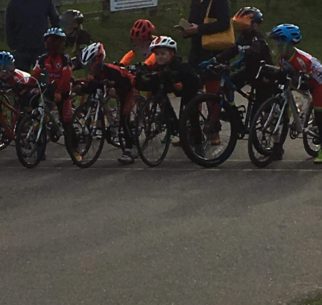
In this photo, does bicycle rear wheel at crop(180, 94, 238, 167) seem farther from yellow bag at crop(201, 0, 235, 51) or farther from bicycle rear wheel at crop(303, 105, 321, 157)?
→ yellow bag at crop(201, 0, 235, 51)

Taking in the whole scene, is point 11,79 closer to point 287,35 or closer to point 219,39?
point 219,39

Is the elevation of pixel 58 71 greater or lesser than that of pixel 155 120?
greater

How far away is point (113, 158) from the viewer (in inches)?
351

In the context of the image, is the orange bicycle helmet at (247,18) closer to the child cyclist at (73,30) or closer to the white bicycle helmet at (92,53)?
the white bicycle helmet at (92,53)

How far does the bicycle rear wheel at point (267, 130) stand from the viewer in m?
8.20

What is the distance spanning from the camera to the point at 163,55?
330 inches

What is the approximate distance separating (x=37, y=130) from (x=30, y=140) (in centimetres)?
12

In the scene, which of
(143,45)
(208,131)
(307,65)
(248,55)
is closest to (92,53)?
(143,45)

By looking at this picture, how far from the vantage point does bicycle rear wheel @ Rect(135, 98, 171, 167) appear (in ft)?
27.2

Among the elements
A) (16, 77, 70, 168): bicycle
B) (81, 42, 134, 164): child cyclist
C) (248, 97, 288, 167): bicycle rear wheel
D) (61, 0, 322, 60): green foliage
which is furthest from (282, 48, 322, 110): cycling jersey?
(61, 0, 322, 60): green foliage

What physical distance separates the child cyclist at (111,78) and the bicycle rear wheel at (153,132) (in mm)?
227

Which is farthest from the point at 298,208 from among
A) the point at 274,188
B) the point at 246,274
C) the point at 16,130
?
the point at 16,130

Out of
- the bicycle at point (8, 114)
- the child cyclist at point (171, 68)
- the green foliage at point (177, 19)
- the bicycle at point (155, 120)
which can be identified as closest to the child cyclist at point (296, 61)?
the child cyclist at point (171, 68)

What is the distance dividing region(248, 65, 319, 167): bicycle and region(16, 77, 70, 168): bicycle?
1.92 m
